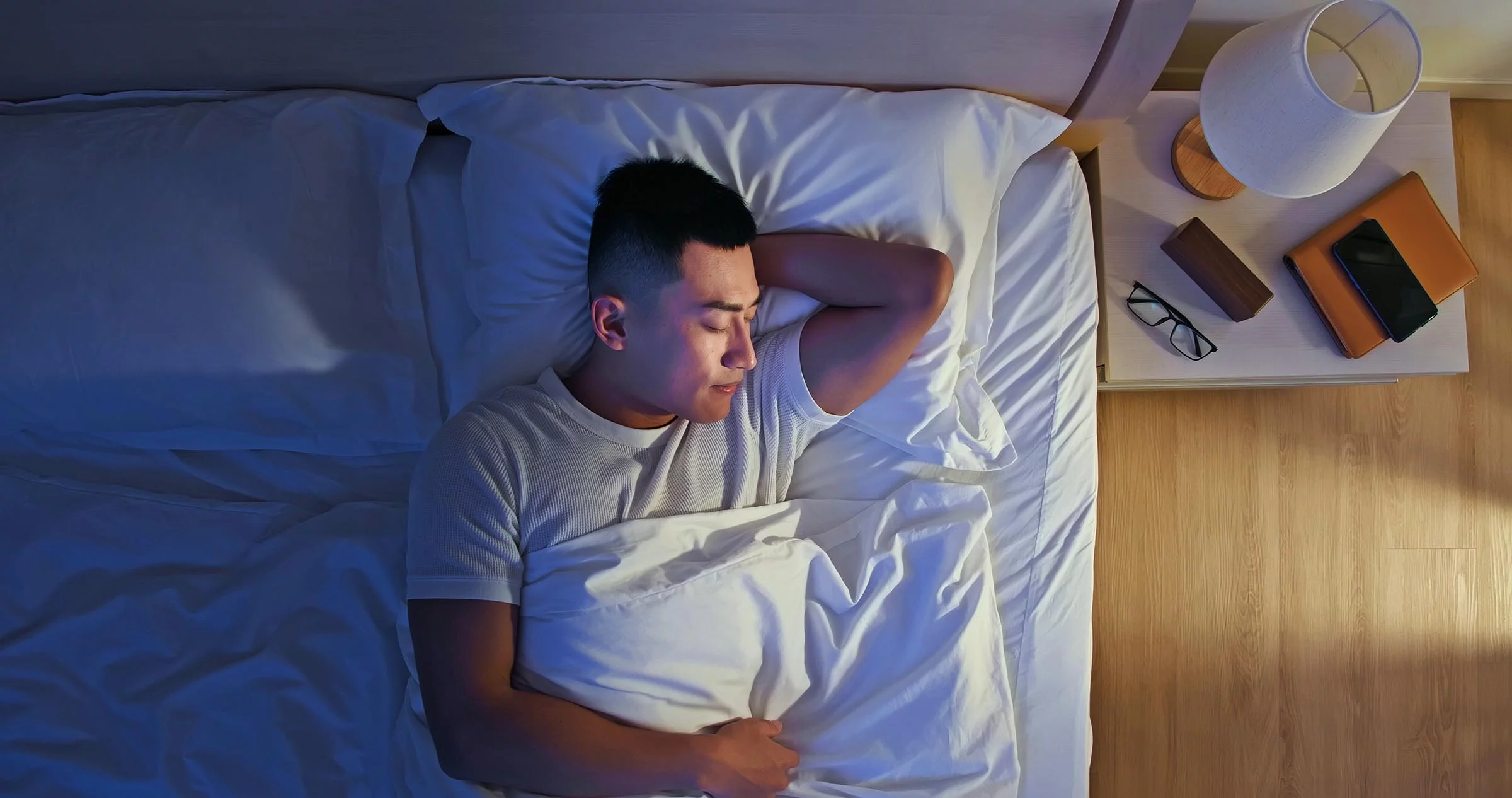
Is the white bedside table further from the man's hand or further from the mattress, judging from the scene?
the man's hand

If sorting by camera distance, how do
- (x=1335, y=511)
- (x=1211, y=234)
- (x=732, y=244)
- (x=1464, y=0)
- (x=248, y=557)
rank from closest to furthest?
(x=732, y=244) → (x=248, y=557) → (x=1211, y=234) → (x=1464, y=0) → (x=1335, y=511)

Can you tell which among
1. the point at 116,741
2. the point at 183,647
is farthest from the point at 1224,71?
the point at 116,741

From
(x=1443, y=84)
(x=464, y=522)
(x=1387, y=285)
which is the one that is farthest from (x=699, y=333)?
(x=1443, y=84)

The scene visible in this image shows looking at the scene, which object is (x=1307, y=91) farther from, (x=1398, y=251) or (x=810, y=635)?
(x=810, y=635)

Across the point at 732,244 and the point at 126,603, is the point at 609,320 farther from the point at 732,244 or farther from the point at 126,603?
the point at 126,603

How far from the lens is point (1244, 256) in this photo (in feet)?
4.95

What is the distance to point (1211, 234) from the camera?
1.47 m

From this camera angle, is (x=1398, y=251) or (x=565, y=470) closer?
(x=565, y=470)

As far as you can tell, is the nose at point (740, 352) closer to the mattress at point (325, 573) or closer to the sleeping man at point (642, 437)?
Answer: the sleeping man at point (642, 437)

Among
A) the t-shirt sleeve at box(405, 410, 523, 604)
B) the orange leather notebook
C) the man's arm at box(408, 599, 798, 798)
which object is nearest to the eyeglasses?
the orange leather notebook

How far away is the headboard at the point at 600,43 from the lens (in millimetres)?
1326

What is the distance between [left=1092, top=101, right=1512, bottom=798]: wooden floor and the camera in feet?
5.87

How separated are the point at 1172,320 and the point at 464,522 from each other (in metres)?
Result: 1.20

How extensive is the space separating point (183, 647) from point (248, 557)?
150 mm
